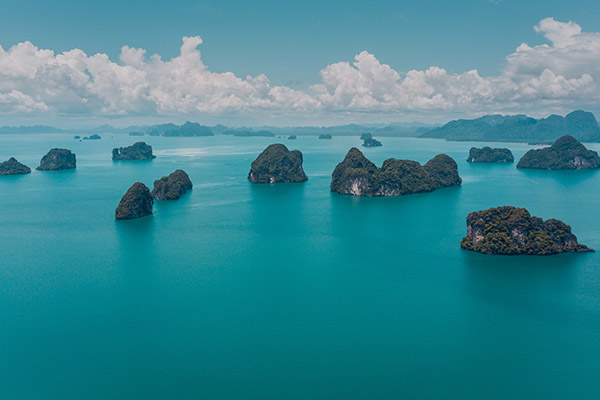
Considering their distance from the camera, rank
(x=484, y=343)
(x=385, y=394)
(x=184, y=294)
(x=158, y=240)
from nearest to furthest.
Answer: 1. (x=385, y=394)
2. (x=484, y=343)
3. (x=184, y=294)
4. (x=158, y=240)

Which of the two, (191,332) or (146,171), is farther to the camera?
(146,171)

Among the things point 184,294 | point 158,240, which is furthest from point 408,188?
point 184,294

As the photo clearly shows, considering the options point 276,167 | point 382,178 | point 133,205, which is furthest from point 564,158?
point 133,205

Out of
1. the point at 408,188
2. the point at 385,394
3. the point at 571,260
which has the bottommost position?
the point at 385,394

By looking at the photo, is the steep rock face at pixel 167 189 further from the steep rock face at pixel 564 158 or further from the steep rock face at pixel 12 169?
the steep rock face at pixel 564 158

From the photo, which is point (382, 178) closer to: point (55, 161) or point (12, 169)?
point (55, 161)

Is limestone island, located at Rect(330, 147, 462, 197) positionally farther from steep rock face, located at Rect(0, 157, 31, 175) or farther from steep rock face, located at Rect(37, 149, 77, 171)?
steep rock face, located at Rect(0, 157, 31, 175)

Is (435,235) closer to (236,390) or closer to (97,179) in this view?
(236,390)

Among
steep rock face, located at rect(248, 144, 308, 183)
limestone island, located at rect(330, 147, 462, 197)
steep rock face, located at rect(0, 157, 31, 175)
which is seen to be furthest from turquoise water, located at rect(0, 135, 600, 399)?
steep rock face, located at rect(0, 157, 31, 175)
